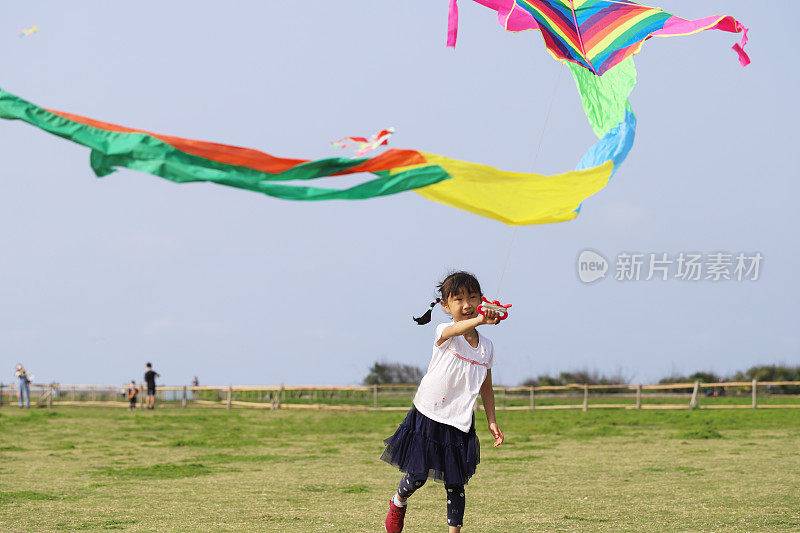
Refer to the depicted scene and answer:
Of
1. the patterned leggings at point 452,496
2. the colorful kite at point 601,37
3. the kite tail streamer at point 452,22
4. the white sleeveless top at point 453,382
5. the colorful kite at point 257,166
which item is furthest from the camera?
the colorful kite at point 601,37

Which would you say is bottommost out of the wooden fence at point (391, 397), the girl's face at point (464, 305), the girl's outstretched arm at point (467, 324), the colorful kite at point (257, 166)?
the wooden fence at point (391, 397)

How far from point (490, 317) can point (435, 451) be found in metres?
0.97

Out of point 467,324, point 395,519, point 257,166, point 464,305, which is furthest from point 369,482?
point 257,166

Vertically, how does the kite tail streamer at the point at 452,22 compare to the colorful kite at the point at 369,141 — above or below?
above

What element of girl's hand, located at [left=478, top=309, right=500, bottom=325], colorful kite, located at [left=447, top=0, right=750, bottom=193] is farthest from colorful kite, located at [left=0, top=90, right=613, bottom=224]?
colorful kite, located at [left=447, top=0, right=750, bottom=193]

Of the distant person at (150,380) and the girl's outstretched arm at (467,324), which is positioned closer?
the girl's outstretched arm at (467,324)

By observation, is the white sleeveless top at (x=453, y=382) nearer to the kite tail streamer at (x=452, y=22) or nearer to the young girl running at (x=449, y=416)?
the young girl running at (x=449, y=416)

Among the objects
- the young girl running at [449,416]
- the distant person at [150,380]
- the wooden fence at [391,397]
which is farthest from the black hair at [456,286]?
the distant person at [150,380]

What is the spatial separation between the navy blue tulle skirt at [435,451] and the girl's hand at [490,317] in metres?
0.85

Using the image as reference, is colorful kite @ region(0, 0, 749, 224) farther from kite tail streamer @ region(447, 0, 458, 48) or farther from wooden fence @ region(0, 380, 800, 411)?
wooden fence @ region(0, 380, 800, 411)

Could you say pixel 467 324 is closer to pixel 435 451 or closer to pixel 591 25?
pixel 435 451

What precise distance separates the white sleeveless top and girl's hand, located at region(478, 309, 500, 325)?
1.50 ft

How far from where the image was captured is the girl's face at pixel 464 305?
5242mm

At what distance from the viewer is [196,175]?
12.5 ft
